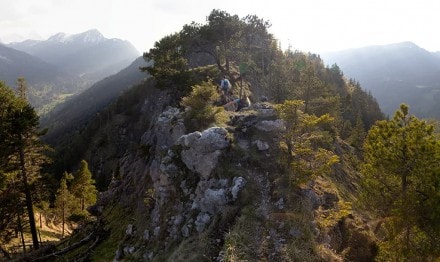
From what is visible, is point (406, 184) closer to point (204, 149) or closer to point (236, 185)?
point (236, 185)

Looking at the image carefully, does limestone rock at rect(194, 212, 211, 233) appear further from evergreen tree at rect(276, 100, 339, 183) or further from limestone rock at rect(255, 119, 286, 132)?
limestone rock at rect(255, 119, 286, 132)

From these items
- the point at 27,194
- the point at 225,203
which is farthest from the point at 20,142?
the point at 225,203

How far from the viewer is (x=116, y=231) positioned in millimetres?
26750

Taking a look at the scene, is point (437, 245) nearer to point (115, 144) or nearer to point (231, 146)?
point (231, 146)

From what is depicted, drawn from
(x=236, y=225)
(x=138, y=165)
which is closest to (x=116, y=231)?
(x=138, y=165)

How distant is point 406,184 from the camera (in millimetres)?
17078

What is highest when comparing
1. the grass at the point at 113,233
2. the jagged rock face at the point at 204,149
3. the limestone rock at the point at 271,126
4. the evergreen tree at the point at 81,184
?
the limestone rock at the point at 271,126

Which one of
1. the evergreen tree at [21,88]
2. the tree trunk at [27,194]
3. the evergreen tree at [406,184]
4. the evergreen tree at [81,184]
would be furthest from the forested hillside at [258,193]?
the evergreen tree at [81,184]

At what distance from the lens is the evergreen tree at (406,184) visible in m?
16.0

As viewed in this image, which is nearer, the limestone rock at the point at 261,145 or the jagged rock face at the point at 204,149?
the jagged rock face at the point at 204,149

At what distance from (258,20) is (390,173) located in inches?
1936

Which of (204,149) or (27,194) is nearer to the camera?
(204,149)

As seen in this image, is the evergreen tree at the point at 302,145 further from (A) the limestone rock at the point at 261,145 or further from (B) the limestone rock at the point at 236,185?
(B) the limestone rock at the point at 236,185

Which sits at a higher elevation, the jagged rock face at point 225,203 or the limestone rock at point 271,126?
the limestone rock at point 271,126
